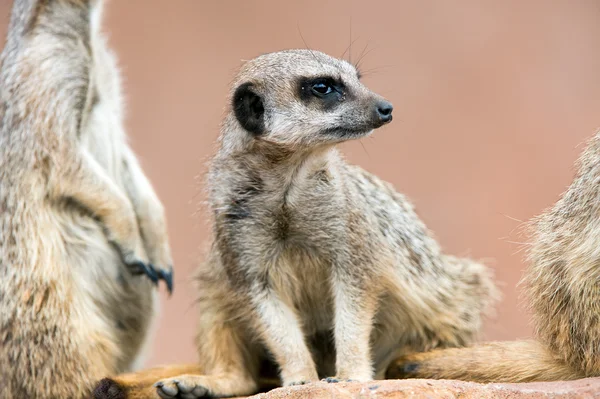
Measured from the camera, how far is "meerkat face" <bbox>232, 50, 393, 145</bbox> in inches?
138

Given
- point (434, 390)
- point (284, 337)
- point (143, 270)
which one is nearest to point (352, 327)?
point (284, 337)

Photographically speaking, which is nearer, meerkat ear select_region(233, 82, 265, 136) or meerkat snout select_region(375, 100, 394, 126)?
meerkat snout select_region(375, 100, 394, 126)

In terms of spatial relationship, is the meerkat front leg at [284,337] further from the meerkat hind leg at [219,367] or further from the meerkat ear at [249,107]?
the meerkat ear at [249,107]

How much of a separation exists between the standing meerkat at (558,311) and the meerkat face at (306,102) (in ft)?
2.25

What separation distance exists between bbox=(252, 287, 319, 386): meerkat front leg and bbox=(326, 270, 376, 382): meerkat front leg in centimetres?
11

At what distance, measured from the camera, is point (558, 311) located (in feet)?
11.2

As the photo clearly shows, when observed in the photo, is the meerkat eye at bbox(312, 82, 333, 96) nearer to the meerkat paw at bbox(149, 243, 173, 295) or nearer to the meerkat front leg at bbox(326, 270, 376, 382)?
the meerkat front leg at bbox(326, 270, 376, 382)

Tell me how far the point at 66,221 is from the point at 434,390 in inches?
81.3

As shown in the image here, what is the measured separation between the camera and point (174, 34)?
27.7 ft

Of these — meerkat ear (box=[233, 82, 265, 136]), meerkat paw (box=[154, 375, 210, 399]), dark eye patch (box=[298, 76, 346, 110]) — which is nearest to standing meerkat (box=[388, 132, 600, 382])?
meerkat paw (box=[154, 375, 210, 399])

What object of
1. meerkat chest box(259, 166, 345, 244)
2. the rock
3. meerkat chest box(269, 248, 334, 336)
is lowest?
the rock

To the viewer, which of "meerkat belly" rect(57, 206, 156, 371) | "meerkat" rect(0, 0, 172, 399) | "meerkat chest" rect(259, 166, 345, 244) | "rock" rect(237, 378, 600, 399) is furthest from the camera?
"meerkat belly" rect(57, 206, 156, 371)

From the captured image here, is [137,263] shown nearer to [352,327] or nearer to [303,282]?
[303,282]

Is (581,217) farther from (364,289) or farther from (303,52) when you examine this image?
(303,52)
